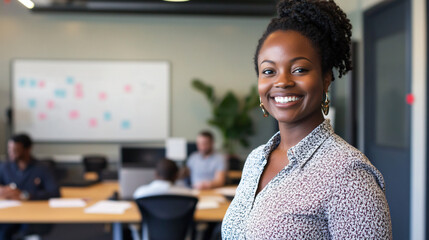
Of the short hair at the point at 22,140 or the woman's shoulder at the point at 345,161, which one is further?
the short hair at the point at 22,140

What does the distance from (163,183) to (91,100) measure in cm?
411

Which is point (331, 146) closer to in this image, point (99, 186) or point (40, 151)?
point (99, 186)

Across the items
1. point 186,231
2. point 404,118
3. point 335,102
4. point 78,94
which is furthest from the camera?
point 78,94

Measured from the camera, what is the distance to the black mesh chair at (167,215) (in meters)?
3.06

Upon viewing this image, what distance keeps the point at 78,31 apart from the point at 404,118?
17.3 feet

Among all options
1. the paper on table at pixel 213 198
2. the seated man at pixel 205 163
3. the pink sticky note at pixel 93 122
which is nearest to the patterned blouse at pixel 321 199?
the paper on table at pixel 213 198

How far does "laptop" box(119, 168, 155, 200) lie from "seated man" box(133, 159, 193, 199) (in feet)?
0.42

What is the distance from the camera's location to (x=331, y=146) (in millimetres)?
981

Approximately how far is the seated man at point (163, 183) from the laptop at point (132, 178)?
0.13 m

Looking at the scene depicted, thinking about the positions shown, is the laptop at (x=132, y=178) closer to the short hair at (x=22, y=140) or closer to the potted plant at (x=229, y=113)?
the short hair at (x=22, y=140)

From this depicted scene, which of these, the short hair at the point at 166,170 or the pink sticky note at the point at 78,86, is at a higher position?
the pink sticky note at the point at 78,86

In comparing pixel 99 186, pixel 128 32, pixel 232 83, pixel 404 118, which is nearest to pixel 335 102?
pixel 404 118

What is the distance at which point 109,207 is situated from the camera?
3.59 metres

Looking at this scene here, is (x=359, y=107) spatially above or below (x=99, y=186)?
above
